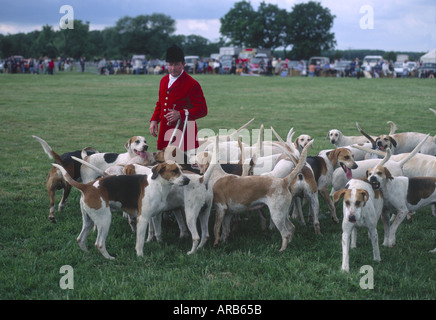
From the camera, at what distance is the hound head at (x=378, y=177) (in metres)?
4.50

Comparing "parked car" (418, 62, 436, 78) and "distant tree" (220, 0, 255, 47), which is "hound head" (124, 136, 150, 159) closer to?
"parked car" (418, 62, 436, 78)

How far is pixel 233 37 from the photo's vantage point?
7925 cm

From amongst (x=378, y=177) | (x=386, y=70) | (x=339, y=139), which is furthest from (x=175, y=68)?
(x=386, y=70)

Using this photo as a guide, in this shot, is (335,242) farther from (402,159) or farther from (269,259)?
(402,159)

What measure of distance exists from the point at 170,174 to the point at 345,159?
2.49 meters

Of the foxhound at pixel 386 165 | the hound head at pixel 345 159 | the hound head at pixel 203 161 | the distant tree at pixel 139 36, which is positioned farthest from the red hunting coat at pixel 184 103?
the distant tree at pixel 139 36

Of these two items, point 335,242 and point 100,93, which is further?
point 100,93

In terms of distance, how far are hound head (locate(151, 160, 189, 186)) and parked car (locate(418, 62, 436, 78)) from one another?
4020 cm

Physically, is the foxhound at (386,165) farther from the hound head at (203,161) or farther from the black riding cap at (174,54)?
the black riding cap at (174,54)

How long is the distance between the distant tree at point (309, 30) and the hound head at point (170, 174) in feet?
233

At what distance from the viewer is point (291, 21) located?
74.9m

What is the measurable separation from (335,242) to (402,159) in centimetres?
164
